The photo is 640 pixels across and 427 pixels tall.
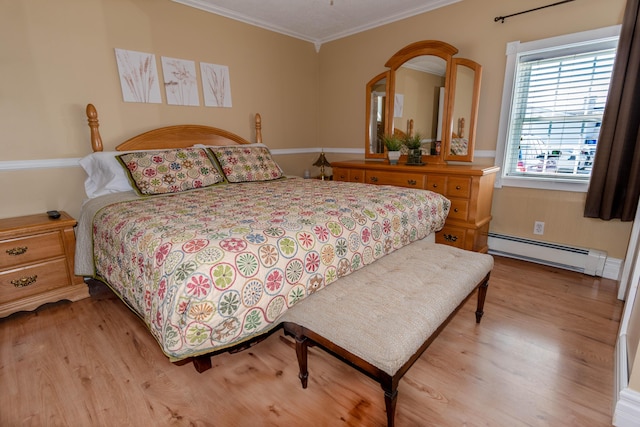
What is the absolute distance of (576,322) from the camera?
1.87 metres

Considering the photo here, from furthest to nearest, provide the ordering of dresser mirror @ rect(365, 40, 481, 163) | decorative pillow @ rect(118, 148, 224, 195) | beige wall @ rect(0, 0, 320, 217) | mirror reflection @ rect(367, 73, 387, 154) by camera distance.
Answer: mirror reflection @ rect(367, 73, 387, 154), dresser mirror @ rect(365, 40, 481, 163), decorative pillow @ rect(118, 148, 224, 195), beige wall @ rect(0, 0, 320, 217)

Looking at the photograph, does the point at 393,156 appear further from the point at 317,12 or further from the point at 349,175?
the point at 317,12

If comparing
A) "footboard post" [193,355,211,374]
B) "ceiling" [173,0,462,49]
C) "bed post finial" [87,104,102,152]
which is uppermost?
"ceiling" [173,0,462,49]

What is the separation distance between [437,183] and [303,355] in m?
2.00

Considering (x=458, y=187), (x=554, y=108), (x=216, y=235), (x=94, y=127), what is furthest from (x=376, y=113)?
(x=216, y=235)

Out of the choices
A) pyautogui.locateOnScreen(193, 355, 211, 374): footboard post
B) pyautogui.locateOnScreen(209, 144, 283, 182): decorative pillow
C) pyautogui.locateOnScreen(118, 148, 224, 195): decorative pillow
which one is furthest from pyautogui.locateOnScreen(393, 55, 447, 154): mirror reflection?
pyautogui.locateOnScreen(193, 355, 211, 374): footboard post

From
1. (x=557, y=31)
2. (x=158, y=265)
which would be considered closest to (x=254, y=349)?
(x=158, y=265)

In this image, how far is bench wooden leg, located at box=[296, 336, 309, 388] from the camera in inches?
51.3

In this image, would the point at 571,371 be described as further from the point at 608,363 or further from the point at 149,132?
the point at 149,132

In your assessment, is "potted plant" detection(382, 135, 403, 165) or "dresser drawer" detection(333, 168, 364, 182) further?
"dresser drawer" detection(333, 168, 364, 182)

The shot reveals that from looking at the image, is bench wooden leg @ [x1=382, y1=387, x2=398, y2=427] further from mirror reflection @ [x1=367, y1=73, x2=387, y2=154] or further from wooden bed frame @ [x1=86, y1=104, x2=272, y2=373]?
mirror reflection @ [x1=367, y1=73, x2=387, y2=154]

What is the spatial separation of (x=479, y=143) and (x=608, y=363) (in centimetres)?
197

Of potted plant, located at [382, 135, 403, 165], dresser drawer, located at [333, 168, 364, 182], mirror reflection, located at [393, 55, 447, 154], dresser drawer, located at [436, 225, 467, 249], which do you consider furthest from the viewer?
dresser drawer, located at [333, 168, 364, 182]

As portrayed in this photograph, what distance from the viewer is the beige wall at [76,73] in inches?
85.3
